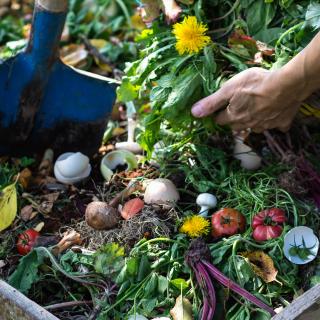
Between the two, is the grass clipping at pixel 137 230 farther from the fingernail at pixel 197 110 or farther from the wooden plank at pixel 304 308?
the wooden plank at pixel 304 308

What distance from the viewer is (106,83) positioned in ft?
7.70

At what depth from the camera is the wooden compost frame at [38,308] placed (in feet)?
5.11

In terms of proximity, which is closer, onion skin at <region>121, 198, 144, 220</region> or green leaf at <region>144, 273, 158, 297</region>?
green leaf at <region>144, 273, 158, 297</region>

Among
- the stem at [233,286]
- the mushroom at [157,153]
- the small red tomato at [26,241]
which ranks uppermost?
the stem at [233,286]

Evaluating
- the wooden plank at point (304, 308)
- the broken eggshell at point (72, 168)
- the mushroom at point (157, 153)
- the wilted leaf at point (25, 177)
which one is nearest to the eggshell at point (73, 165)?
the broken eggshell at point (72, 168)

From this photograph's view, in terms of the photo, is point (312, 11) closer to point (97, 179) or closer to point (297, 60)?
point (297, 60)

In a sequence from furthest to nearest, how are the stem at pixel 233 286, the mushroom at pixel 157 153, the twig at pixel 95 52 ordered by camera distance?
1. the twig at pixel 95 52
2. the mushroom at pixel 157 153
3. the stem at pixel 233 286

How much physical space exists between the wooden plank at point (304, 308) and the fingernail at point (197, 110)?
2.01ft

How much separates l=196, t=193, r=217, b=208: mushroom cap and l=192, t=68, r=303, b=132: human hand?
22cm

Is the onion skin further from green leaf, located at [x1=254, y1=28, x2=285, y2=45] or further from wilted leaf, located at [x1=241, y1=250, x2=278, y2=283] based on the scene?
green leaf, located at [x1=254, y1=28, x2=285, y2=45]

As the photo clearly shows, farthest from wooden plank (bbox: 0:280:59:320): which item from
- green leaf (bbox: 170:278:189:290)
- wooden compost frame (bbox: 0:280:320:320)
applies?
green leaf (bbox: 170:278:189:290)

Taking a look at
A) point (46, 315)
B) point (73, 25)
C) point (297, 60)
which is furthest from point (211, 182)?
point (73, 25)

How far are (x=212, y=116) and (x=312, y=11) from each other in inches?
16.3

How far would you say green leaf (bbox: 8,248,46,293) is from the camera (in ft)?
5.93
